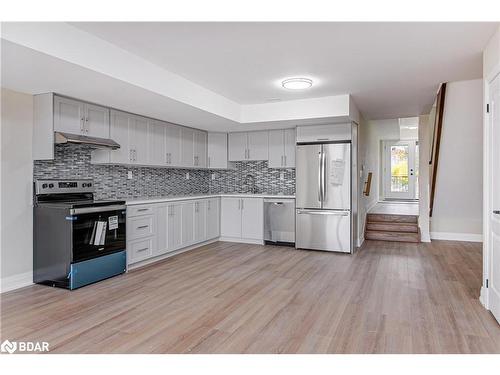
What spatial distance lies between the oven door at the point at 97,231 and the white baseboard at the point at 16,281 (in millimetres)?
694

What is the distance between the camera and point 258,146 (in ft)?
21.9

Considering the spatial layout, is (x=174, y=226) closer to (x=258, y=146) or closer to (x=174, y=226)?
(x=174, y=226)

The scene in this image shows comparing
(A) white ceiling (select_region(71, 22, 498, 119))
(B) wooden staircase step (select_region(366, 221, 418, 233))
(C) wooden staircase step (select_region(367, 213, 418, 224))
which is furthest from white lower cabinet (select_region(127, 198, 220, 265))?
(C) wooden staircase step (select_region(367, 213, 418, 224))

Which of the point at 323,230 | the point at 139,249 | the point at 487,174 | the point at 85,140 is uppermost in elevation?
the point at 85,140

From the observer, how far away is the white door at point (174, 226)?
529 cm

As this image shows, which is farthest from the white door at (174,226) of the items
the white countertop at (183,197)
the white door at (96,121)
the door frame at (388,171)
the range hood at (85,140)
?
the door frame at (388,171)

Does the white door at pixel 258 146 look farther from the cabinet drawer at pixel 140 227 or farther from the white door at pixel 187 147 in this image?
the cabinet drawer at pixel 140 227

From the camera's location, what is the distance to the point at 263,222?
20.8 feet

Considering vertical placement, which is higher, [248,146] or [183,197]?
[248,146]

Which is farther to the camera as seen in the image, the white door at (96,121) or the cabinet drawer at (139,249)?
the cabinet drawer at (139,249)

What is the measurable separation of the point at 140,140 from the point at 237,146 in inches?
89.2

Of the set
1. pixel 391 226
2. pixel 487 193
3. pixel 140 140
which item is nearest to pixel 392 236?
pixel 391 226

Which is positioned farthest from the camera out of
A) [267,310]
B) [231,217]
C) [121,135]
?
[231,217]
